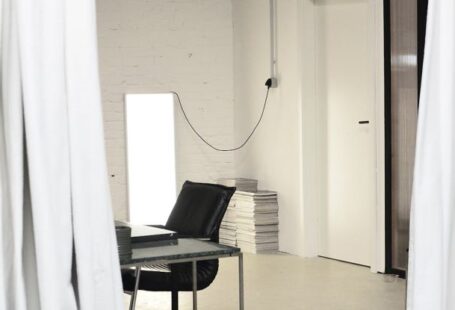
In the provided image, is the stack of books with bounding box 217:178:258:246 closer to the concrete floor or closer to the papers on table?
the papers on table

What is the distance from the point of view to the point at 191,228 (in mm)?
4566

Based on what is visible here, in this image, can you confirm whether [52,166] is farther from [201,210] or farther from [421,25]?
[421,25]

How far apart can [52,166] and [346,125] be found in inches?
207

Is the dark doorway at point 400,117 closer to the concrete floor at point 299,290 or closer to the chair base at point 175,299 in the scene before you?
the concrete floor at point 299,290

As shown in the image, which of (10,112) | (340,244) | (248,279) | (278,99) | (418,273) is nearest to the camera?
(10,112)

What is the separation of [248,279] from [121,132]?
2138mm

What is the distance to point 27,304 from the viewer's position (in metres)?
2.09

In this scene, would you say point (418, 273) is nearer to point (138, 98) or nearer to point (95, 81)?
point (95, 81)

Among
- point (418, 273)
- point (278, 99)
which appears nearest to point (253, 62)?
point (278, 99)

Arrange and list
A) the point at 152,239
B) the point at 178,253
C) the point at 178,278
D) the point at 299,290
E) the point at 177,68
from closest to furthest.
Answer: the point at 178,253
the point at 152,239
the point at 178,278
the point at 299,290
the point at 177,68

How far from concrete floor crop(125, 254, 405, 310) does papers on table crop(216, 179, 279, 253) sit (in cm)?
54

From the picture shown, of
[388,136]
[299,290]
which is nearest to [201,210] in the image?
[299,290]

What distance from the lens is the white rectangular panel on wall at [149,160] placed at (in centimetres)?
786

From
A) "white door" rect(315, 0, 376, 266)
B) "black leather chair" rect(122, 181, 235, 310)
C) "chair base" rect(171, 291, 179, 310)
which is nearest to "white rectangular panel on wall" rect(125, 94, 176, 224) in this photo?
"white door" rect(315, 0, 376, 266)
